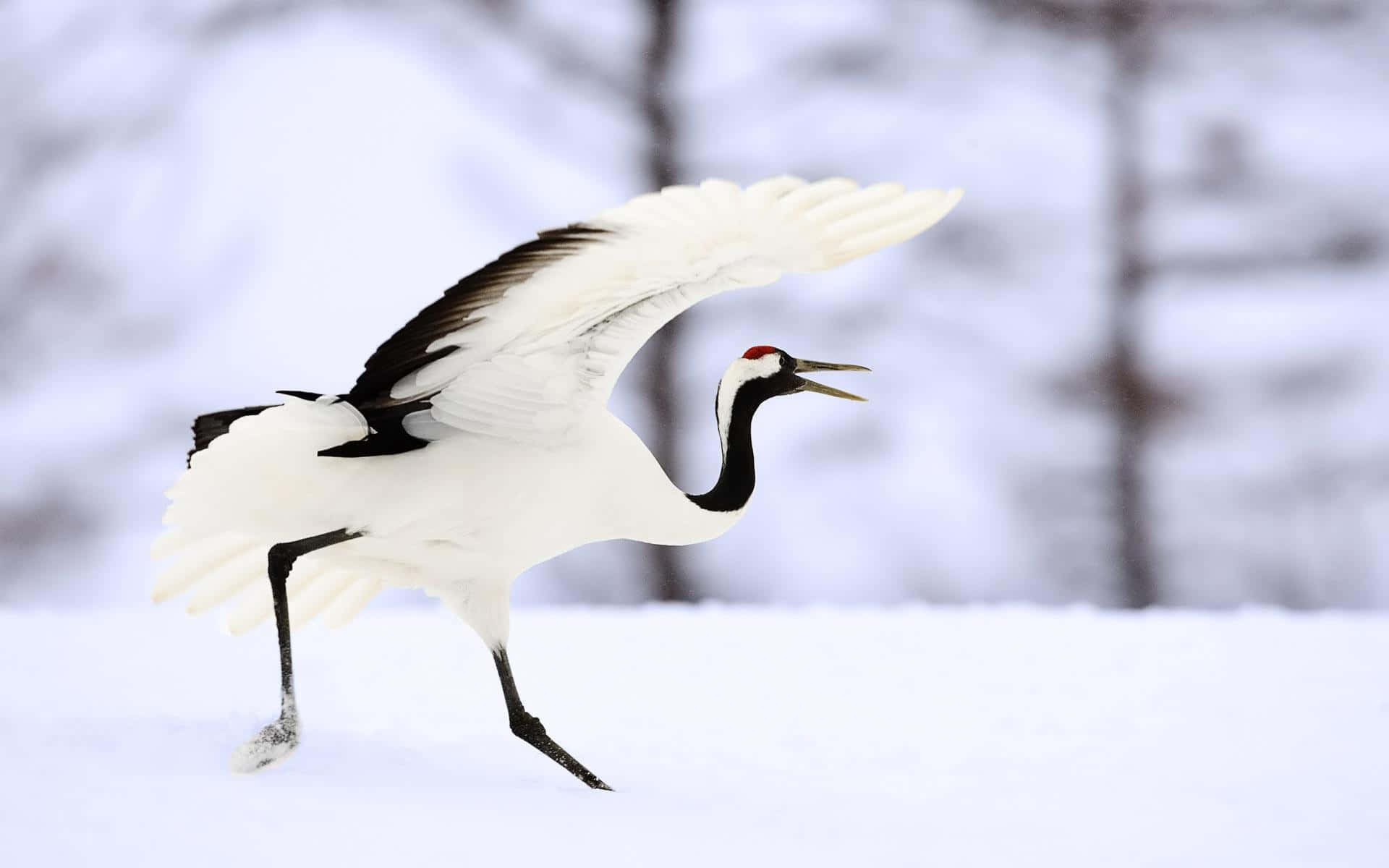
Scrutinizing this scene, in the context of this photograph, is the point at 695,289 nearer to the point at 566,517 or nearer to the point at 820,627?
the point at 566,517

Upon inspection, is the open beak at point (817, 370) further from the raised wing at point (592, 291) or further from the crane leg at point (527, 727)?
the crane leg at point (527, 727)

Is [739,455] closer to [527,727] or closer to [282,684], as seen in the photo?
[527,727]

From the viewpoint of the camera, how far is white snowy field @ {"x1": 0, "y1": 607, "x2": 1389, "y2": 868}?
1.69 metres

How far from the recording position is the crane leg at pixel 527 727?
6.90ft

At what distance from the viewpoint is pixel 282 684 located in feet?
6.71

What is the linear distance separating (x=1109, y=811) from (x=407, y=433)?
1.12 m

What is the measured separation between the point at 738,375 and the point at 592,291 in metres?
0.53

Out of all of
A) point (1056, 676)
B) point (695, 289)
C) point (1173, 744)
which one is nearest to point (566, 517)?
point (695, 289)

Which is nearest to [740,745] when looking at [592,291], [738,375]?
[738,375]

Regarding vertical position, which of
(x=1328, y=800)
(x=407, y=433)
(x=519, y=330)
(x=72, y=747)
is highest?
(x=519, y=330)

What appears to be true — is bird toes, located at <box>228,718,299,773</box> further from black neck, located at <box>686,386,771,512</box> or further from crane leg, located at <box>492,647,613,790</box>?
black neck, located at <box>686,386,771,512</box>

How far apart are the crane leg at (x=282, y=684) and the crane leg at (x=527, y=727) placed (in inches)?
12.2

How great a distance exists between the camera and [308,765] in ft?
6.67

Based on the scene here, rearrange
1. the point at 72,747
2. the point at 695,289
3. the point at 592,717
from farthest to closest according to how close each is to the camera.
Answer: the point at 592,717 < the point at 72,747 < the point at 695,289
